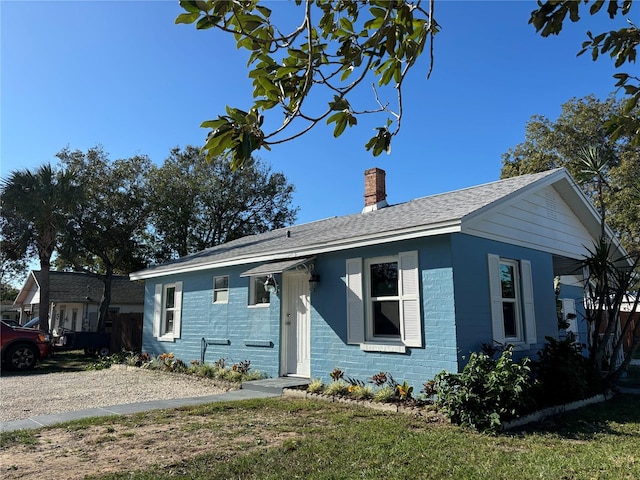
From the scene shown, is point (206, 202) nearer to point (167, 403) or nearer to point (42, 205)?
point (42, 205)

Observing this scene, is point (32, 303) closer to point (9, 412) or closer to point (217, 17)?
point (9, 412)

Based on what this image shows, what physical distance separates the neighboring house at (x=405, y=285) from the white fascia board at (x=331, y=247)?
0.08 ft

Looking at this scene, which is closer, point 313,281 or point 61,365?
point 313,281

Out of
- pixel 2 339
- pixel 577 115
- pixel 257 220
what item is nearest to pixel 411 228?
pixel 2 339

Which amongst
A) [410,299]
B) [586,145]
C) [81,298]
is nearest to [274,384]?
[410,299]

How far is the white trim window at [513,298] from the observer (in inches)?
339

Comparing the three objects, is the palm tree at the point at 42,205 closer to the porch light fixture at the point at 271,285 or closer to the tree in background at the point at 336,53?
the porch light fixture at the point at 271,285

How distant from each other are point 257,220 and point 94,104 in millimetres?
23785

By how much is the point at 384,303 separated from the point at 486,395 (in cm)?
279

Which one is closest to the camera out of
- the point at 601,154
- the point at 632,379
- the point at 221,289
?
the point at 632,379

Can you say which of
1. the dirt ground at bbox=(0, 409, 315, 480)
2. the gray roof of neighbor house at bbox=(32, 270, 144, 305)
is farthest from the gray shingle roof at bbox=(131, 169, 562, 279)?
the gray roof of neighbor house at bbox=(32, 270, 144, 305)

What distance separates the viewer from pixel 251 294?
450 inches

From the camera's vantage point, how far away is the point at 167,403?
8016 mm

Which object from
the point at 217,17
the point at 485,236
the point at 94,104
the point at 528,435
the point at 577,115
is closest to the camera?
the point at 217,17
